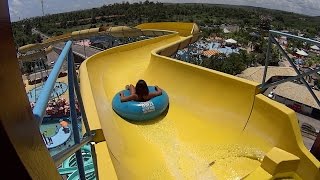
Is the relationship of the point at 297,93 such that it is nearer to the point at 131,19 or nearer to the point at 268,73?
the point at 268,73

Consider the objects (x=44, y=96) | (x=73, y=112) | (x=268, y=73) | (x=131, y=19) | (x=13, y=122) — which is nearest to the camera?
(x=13, y=122)

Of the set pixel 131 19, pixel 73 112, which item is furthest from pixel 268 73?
pixel 131 19

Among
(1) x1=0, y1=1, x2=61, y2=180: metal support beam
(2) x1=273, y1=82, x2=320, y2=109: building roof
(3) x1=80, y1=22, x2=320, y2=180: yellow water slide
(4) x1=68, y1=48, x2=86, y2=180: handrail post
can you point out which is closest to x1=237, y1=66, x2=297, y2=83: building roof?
(2) x1=273, y1=82, x2=320, y2=109: building roof

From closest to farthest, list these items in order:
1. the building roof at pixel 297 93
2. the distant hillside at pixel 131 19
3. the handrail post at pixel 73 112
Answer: the handrail post at pixel 73 112 < the building roof at pixel 297 93 < the distant hillside at pixel 131 19

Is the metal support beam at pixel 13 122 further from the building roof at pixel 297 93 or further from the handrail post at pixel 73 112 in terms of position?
the building roof at pixel 297 93

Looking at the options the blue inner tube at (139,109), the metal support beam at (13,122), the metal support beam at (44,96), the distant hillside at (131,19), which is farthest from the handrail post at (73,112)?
the distant hillside at (131,19)

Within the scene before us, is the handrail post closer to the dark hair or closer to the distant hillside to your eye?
the dark hair

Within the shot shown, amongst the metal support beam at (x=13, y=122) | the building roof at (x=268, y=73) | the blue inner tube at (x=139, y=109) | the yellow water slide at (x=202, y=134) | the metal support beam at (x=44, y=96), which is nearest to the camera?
the metal support beam at (x=13, y=122)

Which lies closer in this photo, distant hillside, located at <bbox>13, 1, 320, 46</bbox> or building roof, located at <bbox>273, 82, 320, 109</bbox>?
building roof, located at <bbox>273, 82, 320, 109</bbox>
